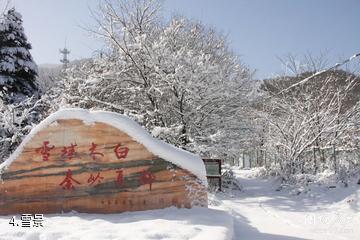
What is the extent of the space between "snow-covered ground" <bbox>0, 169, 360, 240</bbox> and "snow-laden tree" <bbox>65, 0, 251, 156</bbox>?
417 centimetres

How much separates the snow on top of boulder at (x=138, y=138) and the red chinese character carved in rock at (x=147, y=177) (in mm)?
317

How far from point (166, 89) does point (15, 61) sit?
341 inches

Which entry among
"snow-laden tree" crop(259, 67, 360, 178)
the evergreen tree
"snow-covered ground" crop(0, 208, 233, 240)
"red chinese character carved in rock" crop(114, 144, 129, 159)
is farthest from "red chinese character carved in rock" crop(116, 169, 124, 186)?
the evergreen tree

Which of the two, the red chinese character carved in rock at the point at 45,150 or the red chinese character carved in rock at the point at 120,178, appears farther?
the red chinese character carved in rock at the point at 45,150

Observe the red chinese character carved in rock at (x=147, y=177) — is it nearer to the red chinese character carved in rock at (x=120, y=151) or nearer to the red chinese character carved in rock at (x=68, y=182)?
the red chinese character carved in rock at (x=120, y=151)

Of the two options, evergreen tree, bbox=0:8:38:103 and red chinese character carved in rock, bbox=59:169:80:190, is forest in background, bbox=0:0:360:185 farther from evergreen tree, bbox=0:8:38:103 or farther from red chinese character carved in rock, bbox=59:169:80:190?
red chinese character carved in rock, bbox=59:169:80:190

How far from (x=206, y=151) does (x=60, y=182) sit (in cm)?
748

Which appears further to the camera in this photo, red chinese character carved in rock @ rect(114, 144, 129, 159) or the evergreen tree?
the evergreen tree

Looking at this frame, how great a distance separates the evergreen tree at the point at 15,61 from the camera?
1816 cm

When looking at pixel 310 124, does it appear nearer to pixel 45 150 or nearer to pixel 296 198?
pixel 296 198

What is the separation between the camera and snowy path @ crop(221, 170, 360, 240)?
6375mm

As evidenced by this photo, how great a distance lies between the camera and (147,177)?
6.38 meters

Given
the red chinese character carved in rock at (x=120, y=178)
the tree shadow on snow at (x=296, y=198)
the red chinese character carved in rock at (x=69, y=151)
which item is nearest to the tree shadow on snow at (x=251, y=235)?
the red chinese character carved in rock at (x=120, y=178)

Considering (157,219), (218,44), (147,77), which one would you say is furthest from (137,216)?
(218,44)
